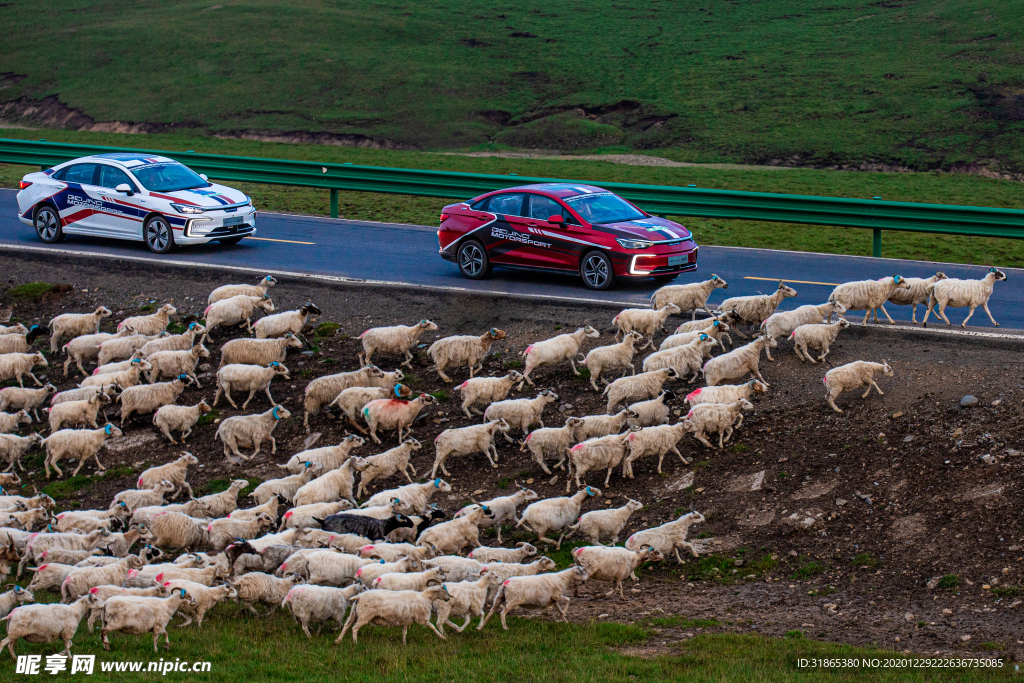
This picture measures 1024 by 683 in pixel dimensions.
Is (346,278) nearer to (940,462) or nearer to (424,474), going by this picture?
(424,474)

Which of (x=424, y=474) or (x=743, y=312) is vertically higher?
(x=743, y=312)

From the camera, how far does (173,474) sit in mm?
13938

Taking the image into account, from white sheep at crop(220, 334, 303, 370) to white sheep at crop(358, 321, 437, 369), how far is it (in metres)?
1.43

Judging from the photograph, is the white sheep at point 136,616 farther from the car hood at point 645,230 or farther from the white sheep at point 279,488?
the car hood at point 645,230

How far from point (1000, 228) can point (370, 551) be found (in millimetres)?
15855

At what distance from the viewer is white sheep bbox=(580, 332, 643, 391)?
51.9ft

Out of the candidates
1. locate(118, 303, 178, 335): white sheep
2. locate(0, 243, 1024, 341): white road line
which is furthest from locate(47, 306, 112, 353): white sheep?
locate(0, 243, 1024, 341): white road line

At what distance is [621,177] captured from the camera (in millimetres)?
34250

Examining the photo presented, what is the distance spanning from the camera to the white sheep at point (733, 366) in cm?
1513

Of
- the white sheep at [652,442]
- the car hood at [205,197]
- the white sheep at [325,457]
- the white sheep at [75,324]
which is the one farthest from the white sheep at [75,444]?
the car hood at [205,197]

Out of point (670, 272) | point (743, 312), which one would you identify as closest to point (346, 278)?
point (670, 272)

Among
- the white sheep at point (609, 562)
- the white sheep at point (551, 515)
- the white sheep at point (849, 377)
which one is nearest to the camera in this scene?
the white sheep at point (609, 562)

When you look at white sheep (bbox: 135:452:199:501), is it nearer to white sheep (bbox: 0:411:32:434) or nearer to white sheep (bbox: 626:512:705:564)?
white sheep (bbox: 0:411:32:434)

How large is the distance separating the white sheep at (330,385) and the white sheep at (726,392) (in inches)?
196
